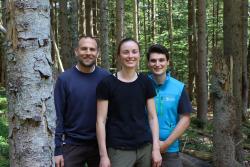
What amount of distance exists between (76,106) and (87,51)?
0.53m

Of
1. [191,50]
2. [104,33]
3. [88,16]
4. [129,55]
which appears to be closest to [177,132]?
[129,55]

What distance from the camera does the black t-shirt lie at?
12.3 ft

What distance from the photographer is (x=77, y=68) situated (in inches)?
162

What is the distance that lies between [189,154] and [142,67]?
2292 cm

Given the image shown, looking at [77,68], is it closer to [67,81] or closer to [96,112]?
[67,81]

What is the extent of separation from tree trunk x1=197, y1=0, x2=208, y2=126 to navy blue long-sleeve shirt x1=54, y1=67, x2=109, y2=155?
1122 cm

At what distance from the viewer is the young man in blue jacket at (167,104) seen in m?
4.16

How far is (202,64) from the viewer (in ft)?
49.5

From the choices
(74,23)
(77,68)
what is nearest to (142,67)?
(74,23)

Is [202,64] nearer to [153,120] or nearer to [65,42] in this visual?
Answer: [65,42]

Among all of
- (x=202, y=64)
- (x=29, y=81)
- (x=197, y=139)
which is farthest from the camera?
(x=202, y=64)

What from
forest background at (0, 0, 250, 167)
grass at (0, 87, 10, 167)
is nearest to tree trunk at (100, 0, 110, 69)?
forest background at (0, 0, 250, 167)

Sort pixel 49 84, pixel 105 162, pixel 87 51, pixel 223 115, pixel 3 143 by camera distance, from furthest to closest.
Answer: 1. pixel 3 143
2. pixel 223 115
3. pixel 87 51
4. pixel 105 162
5. pixel 49 84

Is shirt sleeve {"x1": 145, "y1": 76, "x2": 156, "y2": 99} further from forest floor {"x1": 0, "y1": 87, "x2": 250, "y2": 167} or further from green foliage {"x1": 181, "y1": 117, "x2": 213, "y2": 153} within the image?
green foliage {"x1": 181, "y1": 117, "x2": 213, "y2": 153}
